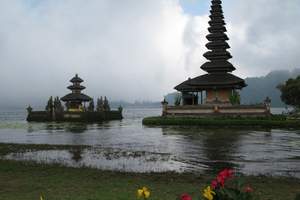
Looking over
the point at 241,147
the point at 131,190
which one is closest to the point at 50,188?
the point at 131,190

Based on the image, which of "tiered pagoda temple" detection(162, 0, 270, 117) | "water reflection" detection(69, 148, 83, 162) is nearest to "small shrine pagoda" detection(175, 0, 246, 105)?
"tiered pagoda temple" detection(162, 0, 270, 117)

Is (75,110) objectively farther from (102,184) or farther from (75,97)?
(102,184)

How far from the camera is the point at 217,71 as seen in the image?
56531 mm

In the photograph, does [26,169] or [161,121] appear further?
[161,121]

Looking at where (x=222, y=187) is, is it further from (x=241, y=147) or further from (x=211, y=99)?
(x=211, y=99)

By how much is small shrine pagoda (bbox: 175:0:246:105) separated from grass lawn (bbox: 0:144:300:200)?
41.6 metres

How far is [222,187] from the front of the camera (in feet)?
16.6

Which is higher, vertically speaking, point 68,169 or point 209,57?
point 209,57

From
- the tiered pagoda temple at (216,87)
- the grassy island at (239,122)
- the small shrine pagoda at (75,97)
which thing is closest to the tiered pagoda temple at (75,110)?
the small shrine pagoda at (75,97)

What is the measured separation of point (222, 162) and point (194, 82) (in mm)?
38224

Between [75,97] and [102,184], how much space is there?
6722cm

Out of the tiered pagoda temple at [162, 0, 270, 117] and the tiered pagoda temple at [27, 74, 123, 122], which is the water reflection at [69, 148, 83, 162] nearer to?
the tiered pagoda temple at [162, 0, 270, 117]

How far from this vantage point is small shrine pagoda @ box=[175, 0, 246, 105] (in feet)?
179

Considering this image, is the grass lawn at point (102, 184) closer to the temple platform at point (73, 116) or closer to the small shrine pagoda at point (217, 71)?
the small shrine pagoda at point (217, 71)
